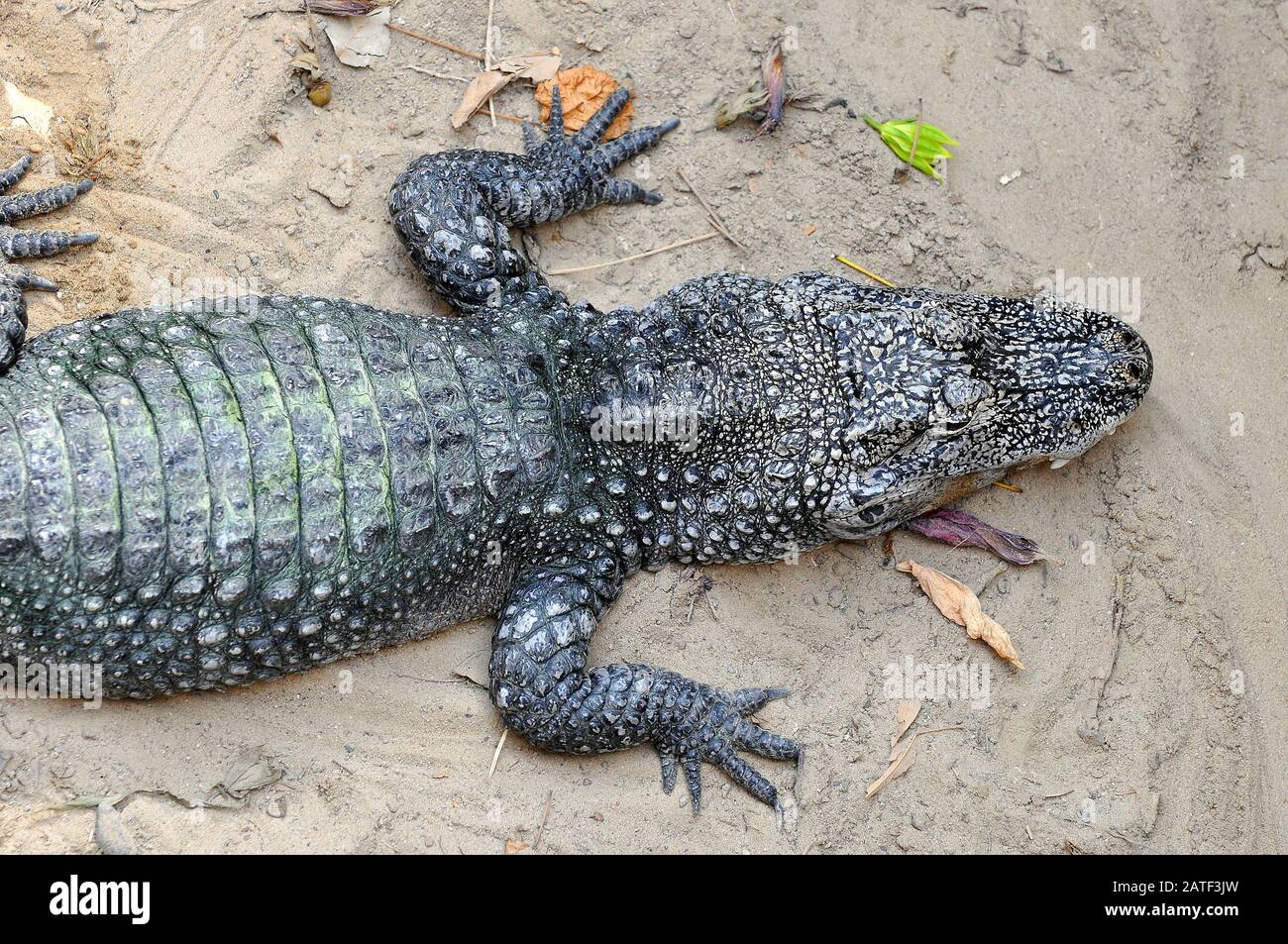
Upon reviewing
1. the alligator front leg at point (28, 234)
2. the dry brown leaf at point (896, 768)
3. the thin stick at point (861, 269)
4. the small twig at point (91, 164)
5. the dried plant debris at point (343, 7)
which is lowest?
the dry brown leaf at point (896, 768)

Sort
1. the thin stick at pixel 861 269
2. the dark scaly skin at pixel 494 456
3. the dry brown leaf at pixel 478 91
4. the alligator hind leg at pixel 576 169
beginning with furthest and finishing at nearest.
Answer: the dry brown leaf at pixel 478 91 < the thin stick at pixel 861 269 < the alligator hind leg at pixel 576 169 < the dark scaly skin at pixel 494 456

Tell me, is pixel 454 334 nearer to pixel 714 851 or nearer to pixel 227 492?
pixel 227 492

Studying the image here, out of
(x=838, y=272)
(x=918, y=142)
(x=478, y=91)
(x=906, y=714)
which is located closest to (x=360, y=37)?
(x=478, y=91)

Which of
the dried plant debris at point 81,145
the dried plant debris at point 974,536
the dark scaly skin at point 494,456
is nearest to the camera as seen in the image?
the dark scaly skin at point 494,456

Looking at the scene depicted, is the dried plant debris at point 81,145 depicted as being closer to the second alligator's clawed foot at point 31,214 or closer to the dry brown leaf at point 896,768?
the second alligator's clawed foot at point 31,214

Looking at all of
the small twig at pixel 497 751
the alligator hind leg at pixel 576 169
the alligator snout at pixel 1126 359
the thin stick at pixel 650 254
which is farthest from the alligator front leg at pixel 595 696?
the alligator snout at pixel 1126 359

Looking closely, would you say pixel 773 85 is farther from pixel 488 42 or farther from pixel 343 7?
pixel 343 7

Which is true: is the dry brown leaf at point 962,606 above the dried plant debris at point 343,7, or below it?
below

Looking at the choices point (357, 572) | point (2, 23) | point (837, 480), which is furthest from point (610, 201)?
point (2, 23)
